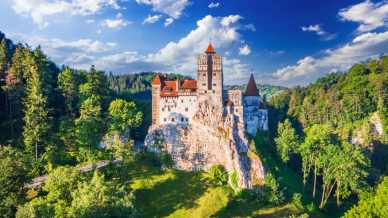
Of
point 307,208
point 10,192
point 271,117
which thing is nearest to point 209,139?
point 307,208

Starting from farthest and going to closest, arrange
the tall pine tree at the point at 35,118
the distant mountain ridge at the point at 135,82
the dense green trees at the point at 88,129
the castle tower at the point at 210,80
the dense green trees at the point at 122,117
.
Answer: the distant mountain ridge at the point at 135,82
the castle tower at the point at 210,80
the dense green trees at the point at 122,117
the dense green trees at the point at 88,129
the tall pine tree at the point at 35,118

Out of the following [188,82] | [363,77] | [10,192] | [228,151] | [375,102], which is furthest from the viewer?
[363,77]

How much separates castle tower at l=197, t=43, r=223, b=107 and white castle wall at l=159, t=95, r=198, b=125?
90.1 inches

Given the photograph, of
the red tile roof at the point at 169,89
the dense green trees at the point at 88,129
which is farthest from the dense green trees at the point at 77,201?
the red tile roof at the point at 169,89

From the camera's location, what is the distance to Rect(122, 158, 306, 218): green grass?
59713mm

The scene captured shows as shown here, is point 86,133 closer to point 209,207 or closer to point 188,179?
point 188,179

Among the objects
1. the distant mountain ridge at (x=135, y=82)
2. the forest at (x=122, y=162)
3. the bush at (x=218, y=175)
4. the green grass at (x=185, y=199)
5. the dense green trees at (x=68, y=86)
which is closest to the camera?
the forest at (x=122, y=162)

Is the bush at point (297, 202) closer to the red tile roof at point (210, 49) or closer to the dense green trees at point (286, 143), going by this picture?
the dense green trees at point (286, 143)

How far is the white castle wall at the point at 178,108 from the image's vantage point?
7606 centimetres

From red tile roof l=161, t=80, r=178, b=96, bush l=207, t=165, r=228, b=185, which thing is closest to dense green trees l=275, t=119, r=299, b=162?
bush l=207, t=165, r=228, b=185

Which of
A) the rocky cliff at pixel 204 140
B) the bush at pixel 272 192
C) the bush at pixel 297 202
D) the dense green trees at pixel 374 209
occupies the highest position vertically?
the rocky cliff at pixel 204 140

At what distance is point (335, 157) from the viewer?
71812 millimetres

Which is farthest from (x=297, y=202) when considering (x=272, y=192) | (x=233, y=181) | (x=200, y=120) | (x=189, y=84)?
(x=189, y=84)

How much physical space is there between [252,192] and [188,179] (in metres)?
12.1
